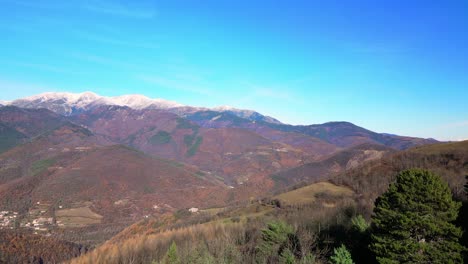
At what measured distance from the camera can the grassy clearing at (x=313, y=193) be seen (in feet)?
341

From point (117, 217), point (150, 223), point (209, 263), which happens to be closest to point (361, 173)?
point (150, 223)

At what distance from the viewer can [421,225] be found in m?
23.0

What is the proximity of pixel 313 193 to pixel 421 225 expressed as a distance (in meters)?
91.8

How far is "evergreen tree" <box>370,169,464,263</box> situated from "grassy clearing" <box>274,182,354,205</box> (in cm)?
7768

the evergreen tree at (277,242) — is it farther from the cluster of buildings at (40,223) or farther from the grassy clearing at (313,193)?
the cluster of buildings at (40,223)

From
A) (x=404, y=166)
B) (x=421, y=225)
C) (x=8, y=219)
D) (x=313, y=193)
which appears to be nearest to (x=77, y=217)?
(x=8, y=219)

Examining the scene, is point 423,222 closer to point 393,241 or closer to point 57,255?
point 393,241

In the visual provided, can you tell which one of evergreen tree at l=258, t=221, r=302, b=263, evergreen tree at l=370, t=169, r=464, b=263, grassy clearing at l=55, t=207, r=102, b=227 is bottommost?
grassy clearing at l=55, t=207, r=102, b=227

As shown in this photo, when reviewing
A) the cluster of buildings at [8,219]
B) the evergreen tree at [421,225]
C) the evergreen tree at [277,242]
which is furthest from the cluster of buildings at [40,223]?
the evergreen tree at [421,225]

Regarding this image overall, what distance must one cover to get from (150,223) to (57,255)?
107 ft

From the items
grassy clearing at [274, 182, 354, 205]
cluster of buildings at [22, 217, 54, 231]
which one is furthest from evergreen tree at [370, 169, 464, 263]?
cluster of buildings at [22, 217, 54, 231]

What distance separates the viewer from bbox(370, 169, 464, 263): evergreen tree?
22.8m

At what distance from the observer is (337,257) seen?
25.8 m

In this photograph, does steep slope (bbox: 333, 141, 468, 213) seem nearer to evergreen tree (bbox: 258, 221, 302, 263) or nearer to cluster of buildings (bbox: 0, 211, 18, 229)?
evergreen tree (bbox: 258, 221, 302, 263)
